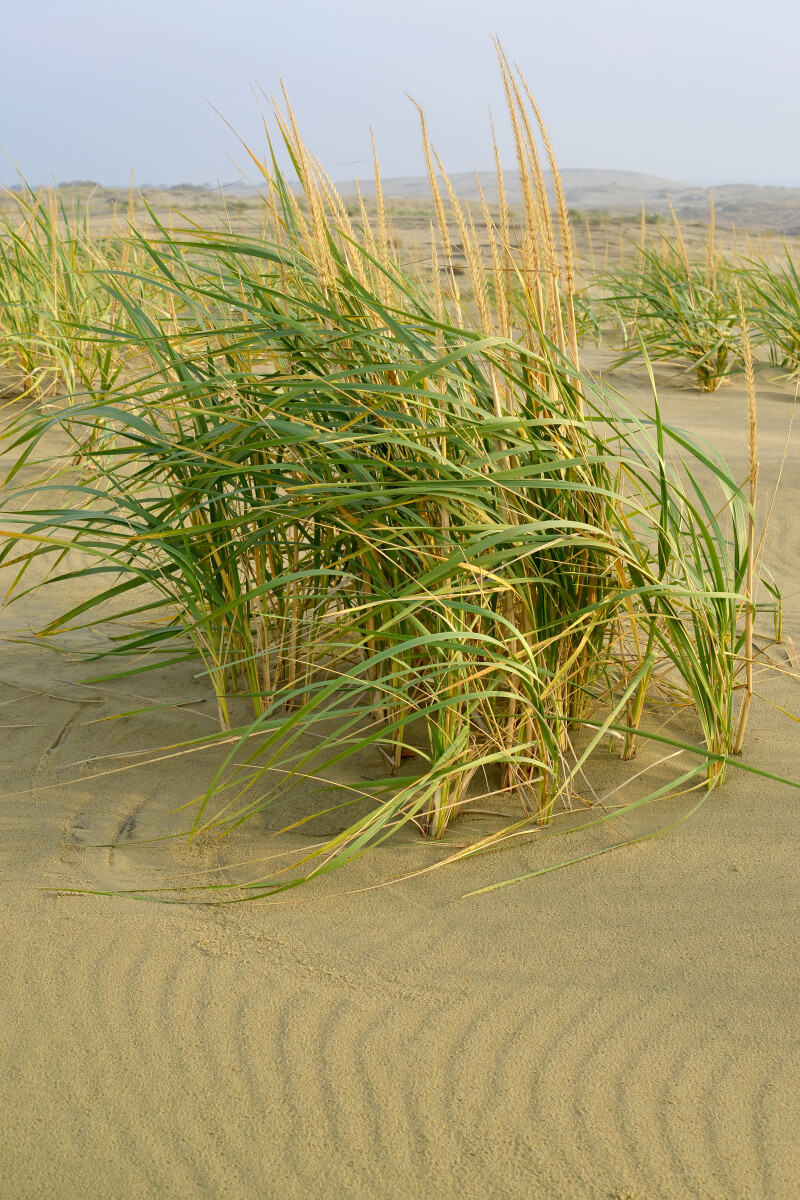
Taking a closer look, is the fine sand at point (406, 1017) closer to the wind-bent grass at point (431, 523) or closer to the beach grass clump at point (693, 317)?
the wind-bent grass at point (431, 523)

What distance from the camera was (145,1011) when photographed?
54.4 inches

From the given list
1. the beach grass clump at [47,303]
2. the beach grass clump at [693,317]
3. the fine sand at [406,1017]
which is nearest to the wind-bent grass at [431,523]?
the fine sand at [406,1017]

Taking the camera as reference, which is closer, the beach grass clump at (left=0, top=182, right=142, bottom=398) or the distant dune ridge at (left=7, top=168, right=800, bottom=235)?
the beach grass clump at (left=0, top=182, right=142, bottom=398)

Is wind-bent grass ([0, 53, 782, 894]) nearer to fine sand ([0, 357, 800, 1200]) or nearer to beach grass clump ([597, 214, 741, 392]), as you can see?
fine sand ([0, 357, 800, 1200])

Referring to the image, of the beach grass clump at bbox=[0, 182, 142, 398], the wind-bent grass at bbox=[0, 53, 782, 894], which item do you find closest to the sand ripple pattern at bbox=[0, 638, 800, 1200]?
the wind-bent grass at bbox=[0, 53, 782, 894]

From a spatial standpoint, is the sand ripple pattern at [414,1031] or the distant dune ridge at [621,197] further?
the distant dune ridge at [621,197]

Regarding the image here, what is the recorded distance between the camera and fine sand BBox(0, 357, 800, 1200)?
116 cm

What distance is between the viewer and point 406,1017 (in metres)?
1.36

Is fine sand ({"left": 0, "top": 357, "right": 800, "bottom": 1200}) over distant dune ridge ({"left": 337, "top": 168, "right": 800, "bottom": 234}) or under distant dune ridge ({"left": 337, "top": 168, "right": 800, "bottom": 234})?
under

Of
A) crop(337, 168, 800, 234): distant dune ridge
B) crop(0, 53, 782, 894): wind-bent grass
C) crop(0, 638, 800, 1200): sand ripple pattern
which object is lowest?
crop(0, 638, 800, 1200): sand ripple pattern

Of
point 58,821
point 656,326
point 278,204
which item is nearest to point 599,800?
point 58,821

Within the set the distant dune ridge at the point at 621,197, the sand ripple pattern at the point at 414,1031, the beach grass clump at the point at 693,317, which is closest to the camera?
the sand ripple pattern at the point at 414,1031

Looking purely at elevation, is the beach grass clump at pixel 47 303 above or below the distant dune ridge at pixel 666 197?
below

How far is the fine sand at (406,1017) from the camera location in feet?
3.81
